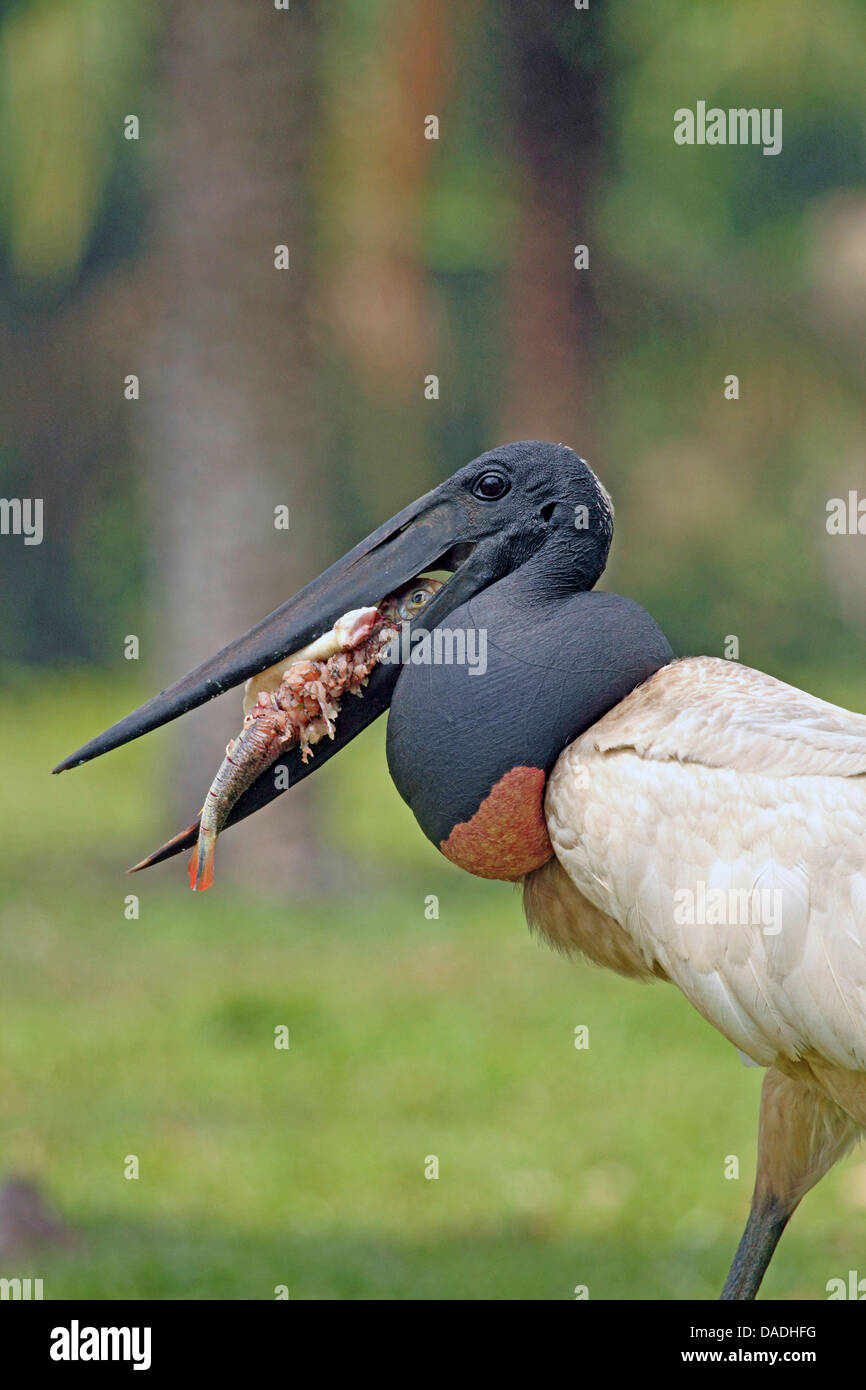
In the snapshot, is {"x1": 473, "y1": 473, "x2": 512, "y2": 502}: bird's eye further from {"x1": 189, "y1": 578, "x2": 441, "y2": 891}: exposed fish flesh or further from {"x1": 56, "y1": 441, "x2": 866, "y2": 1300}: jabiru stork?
{"x1": 189, "y1": 578, "x2": 441, "y2": 891}: exposed fish flesh

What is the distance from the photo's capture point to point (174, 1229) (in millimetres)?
5672

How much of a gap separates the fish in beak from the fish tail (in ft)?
0.19

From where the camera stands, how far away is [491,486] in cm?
390

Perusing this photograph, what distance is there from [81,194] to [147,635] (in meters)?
8.00

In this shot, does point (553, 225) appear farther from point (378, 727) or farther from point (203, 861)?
point (203, 861)

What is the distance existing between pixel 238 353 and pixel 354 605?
6.43 metres

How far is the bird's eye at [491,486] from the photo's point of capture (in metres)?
3.89

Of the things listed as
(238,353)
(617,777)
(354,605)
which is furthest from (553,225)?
(617,777)

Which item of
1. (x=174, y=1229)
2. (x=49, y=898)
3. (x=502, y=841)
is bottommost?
(x=174, y=1229)

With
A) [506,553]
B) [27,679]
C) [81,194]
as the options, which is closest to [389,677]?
[506,553]

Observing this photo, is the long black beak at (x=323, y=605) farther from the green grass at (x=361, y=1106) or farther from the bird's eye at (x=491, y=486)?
the green grass at (x=361, y=1106)

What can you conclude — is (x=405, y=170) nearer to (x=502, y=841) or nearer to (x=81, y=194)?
(x=81, y=194)

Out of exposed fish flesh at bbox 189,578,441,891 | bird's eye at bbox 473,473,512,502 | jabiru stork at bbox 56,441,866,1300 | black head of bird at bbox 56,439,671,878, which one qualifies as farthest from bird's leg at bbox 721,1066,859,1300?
bird's eye at bbox 473,473,512,502

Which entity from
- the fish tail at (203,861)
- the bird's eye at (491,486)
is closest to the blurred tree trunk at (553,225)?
the bird's eye at (491,486)
